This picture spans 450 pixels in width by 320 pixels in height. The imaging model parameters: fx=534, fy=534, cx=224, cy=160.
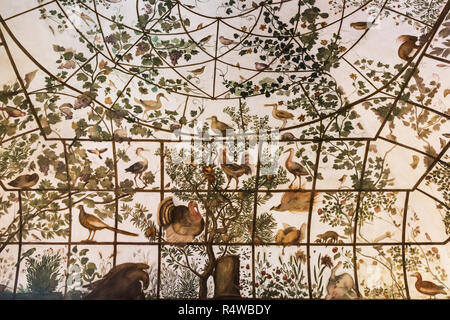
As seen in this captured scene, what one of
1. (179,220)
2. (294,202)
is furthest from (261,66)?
(179,220)

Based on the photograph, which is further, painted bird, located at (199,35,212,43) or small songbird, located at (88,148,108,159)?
small songbird, located at (88,148,108,159)

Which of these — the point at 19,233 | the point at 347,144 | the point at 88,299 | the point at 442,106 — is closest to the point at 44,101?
the point at 19,233

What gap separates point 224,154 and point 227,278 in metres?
1.69

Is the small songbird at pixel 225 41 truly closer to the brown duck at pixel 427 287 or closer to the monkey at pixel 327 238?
the monkey at pixel 327 238

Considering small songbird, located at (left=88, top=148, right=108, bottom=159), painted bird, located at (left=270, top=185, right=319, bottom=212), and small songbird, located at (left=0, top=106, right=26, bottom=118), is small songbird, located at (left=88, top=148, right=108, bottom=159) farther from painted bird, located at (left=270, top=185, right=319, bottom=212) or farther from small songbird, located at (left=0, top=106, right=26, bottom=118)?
painted bird, located at (left=270, top=185, right=319, bottom=212)

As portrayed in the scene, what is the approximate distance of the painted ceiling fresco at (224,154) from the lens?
6.83 meters

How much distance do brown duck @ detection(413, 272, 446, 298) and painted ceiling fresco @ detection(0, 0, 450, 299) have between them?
18 mm

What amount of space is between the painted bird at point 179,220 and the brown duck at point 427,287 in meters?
3.00

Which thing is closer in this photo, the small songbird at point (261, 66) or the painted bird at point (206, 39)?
the painted bird at point (206, 39)

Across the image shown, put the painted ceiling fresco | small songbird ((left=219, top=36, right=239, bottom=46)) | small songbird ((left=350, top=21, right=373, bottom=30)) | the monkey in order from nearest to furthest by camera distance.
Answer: small songbird ((left=350, top=21, right=373, bottom=30)), the painted ceiling fresco, small songbird ((left=219, top=36, right=239, bottom=46)), the monkey

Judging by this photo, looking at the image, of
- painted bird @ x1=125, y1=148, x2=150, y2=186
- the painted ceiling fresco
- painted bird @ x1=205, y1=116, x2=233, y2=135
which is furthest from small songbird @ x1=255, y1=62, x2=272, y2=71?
painted bird @ x1=125, y1=148, x2=150, y2=186

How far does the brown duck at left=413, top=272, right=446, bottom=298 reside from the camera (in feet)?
23.2

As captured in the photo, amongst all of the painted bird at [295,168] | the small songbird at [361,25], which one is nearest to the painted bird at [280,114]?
the painted bird at [295,168]

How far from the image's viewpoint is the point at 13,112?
7066 mm
